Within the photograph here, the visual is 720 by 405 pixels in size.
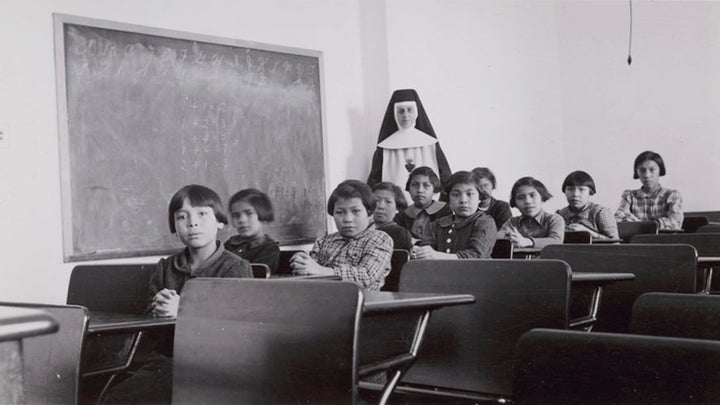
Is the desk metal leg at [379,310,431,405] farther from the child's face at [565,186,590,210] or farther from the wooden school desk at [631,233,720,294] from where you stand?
the child's face at [565,186,590,210]

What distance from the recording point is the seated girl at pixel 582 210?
5.67 meters

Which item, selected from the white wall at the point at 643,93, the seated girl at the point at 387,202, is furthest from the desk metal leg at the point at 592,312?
the white wall at the point at 643,93

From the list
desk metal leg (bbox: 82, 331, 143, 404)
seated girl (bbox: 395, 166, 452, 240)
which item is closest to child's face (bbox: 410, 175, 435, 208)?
seated girl (bbox: 395, 166, 452, 240)

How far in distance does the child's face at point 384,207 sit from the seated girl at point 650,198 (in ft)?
8.33

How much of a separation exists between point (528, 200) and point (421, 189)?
71 centimetres

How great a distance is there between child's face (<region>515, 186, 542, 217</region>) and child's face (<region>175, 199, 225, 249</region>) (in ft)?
9.83

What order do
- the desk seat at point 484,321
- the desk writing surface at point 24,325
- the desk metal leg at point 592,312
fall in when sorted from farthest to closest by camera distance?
the desk metal leg at point 592,312, the desk seat at point 484,321, the desk writing surface at point 24,325

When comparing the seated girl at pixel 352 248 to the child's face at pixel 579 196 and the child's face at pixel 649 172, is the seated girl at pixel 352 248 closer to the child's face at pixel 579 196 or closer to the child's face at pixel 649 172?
the child's face at pixel 579 196

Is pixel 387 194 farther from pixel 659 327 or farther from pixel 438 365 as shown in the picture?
pixel 659 327

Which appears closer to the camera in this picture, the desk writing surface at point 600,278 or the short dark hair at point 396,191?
the desk writing surface at point 600,278

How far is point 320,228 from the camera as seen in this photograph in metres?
5.57

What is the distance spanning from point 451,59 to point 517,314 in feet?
16.6

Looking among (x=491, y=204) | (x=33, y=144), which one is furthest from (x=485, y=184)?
(x=33, y=144)

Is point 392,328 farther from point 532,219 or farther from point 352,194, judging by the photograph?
point 532,219
